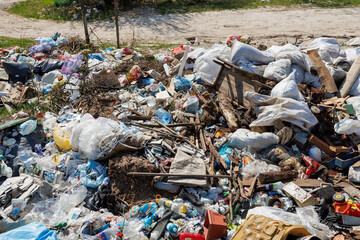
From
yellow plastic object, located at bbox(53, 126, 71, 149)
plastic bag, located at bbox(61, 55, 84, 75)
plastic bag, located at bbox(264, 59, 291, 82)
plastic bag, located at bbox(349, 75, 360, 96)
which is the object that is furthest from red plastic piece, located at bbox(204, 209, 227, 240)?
plastic bag, located at bbox(61, 55, 84, 75)

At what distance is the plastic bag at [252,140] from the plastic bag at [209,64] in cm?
195

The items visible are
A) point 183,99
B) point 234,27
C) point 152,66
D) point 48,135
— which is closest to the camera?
point 48,135

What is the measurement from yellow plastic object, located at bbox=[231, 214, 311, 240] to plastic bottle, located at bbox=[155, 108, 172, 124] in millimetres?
2844

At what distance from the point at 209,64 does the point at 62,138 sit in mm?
3655

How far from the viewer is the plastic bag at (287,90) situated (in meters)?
5.40

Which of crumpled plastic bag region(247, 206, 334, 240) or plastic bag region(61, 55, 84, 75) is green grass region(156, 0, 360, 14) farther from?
crumpled plastic bag region(247, 206, 334, 240)

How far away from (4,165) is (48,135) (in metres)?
0.98

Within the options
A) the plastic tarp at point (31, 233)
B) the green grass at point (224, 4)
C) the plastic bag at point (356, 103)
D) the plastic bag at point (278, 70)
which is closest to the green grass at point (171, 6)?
the green grass at point (224, 4)

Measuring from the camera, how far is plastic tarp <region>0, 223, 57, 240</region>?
3656mm

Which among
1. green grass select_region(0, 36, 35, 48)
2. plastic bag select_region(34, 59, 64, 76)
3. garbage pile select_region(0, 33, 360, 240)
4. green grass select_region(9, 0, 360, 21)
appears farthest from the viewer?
green grass select_region(9, 0, 360, 21)

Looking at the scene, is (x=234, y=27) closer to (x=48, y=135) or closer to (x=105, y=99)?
(x=105, y=99)

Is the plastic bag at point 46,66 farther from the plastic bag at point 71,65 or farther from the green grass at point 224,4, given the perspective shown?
the green grass at point 224,4

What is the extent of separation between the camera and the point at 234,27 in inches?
452

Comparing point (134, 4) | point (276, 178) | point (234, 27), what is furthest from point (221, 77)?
point (134, 4)
